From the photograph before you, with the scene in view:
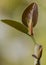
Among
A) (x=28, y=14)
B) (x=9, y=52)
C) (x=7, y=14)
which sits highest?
(x=7, y=14)

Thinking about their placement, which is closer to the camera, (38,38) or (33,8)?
(33,8)

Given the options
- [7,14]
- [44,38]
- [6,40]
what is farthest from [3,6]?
[44,38]

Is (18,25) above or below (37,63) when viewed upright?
above

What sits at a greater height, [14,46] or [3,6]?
[3,6]

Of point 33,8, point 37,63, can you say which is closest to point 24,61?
point 37,63

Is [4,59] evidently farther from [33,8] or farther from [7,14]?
[33,8]

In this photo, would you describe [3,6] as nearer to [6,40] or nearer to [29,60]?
[6,40]
